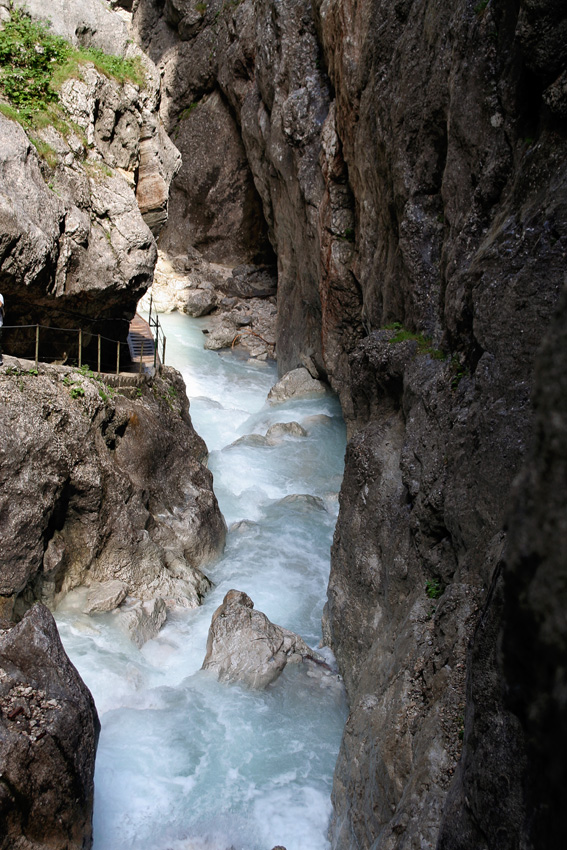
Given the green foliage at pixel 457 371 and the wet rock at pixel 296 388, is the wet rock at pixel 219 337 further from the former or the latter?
the green foliage at pixel 457 371

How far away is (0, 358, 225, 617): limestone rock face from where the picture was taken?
8172mm

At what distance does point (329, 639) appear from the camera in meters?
8.90

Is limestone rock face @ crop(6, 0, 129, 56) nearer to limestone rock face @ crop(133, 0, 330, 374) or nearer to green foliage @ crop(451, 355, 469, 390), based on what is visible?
limestone rock face @ crop(133, 0, 330, 374)

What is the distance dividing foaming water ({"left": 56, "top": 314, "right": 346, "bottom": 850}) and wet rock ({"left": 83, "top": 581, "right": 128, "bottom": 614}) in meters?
0.13

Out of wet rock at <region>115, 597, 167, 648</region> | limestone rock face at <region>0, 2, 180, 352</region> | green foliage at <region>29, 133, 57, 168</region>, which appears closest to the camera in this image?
wet rock at <region>115, 597, 167, 648</region>

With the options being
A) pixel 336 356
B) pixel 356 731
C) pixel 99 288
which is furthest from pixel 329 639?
pixel 336 356

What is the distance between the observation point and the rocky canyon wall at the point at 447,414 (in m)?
3.11

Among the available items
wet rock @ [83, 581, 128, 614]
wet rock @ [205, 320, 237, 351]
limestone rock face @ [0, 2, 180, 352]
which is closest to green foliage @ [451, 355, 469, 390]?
wet rock @ [83, 581, 128, 614]

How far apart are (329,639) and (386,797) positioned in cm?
404

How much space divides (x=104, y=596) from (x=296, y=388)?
11607mm

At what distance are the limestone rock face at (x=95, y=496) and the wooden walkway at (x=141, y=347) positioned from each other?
1.51 meters

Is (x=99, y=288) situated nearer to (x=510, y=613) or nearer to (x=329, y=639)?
(x=329, y=639)

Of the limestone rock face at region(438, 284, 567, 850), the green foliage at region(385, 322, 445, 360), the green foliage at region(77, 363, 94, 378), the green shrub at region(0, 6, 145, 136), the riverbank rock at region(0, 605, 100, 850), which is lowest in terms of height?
the riverbank rock at region(0, 605, 100, 850)

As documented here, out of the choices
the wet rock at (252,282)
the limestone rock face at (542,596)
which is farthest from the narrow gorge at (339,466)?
the wet rock at (252,282)
